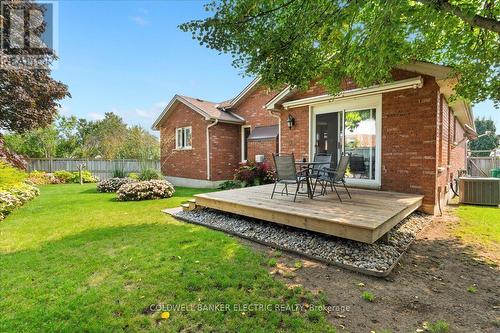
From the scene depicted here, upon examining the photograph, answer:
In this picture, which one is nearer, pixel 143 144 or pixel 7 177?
pixel 7 177

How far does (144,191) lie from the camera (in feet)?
29.2

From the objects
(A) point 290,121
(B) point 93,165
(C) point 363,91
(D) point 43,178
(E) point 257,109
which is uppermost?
(E) point 257,109

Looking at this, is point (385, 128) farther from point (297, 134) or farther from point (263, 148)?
point (263, 148)

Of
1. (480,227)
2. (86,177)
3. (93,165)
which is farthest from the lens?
(93,165)

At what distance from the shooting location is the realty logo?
11.2m

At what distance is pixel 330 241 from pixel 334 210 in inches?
23.0

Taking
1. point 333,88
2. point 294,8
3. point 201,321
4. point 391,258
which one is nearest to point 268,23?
point 294,8

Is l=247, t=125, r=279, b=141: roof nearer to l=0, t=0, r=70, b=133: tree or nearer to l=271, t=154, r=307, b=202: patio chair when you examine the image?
l=271, t=154, r=307, b=202: patio chair

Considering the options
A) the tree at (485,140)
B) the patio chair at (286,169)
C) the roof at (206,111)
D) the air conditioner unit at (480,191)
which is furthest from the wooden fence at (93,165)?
the tree at (485,140)

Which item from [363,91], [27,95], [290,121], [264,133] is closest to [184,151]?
[264,133]

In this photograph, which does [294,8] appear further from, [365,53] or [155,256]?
[155,256]

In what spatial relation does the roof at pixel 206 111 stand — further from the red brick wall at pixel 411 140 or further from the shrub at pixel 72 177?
the red brick wall at pixel 411 140

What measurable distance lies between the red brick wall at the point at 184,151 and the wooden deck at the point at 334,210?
6931mm

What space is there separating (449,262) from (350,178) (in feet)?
12.5
